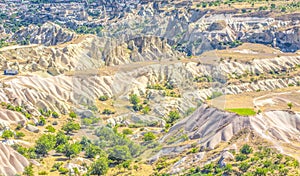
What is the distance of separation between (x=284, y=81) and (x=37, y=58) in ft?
112

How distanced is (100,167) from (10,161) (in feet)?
22.3

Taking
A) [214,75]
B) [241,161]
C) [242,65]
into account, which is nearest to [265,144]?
[241,161]

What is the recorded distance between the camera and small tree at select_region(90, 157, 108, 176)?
1769 inches

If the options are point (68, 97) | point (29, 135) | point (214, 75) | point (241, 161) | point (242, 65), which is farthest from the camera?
point (242, 65)

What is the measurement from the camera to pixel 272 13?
11712 centimetres

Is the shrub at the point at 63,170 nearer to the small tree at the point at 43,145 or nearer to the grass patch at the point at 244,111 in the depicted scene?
the small tree at the point at 43,145

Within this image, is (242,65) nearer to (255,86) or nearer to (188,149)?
Answer: (255,86)

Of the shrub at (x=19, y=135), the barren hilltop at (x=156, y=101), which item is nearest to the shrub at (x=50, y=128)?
the barren hilltop at (x=156, y=101)

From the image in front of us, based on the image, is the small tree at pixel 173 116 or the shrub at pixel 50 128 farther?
the shrub at pixel 50 128

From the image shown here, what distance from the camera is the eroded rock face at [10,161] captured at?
44438mm

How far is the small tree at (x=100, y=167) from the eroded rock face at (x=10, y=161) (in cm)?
535

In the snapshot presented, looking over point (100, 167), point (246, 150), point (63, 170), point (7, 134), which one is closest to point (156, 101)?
point (246, 150)

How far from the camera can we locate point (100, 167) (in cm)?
4497

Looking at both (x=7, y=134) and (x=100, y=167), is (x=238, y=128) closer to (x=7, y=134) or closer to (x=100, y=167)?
(x=100, y=167)
